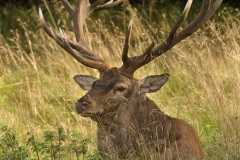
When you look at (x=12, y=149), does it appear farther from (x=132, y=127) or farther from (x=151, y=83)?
(x=151, y=83)

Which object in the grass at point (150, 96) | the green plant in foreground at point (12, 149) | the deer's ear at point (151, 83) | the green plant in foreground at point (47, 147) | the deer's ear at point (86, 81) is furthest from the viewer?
the deer's ear at point (86, 81)

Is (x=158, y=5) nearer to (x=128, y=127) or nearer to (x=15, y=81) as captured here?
(x=15, y=81)

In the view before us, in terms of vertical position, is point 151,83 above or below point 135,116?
above

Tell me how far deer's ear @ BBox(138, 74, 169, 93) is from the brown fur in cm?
5

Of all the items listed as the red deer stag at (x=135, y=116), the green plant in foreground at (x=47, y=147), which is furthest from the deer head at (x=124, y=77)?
the green plant in foreground at (x=47, y=147)

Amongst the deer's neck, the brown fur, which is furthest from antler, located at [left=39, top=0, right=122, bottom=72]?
the deer's neck

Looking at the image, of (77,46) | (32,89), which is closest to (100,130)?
(77,46)

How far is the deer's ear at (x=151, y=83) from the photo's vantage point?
634 centimetres

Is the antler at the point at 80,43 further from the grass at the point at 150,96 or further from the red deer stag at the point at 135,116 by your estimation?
the grass at the point at 150,96

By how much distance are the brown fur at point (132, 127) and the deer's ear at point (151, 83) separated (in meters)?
0.05

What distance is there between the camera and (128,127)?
623 centimetres

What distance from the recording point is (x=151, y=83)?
636 cm

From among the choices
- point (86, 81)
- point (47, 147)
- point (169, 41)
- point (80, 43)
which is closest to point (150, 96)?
point (80, 43)

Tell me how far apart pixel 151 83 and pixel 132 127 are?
0.39 meters
